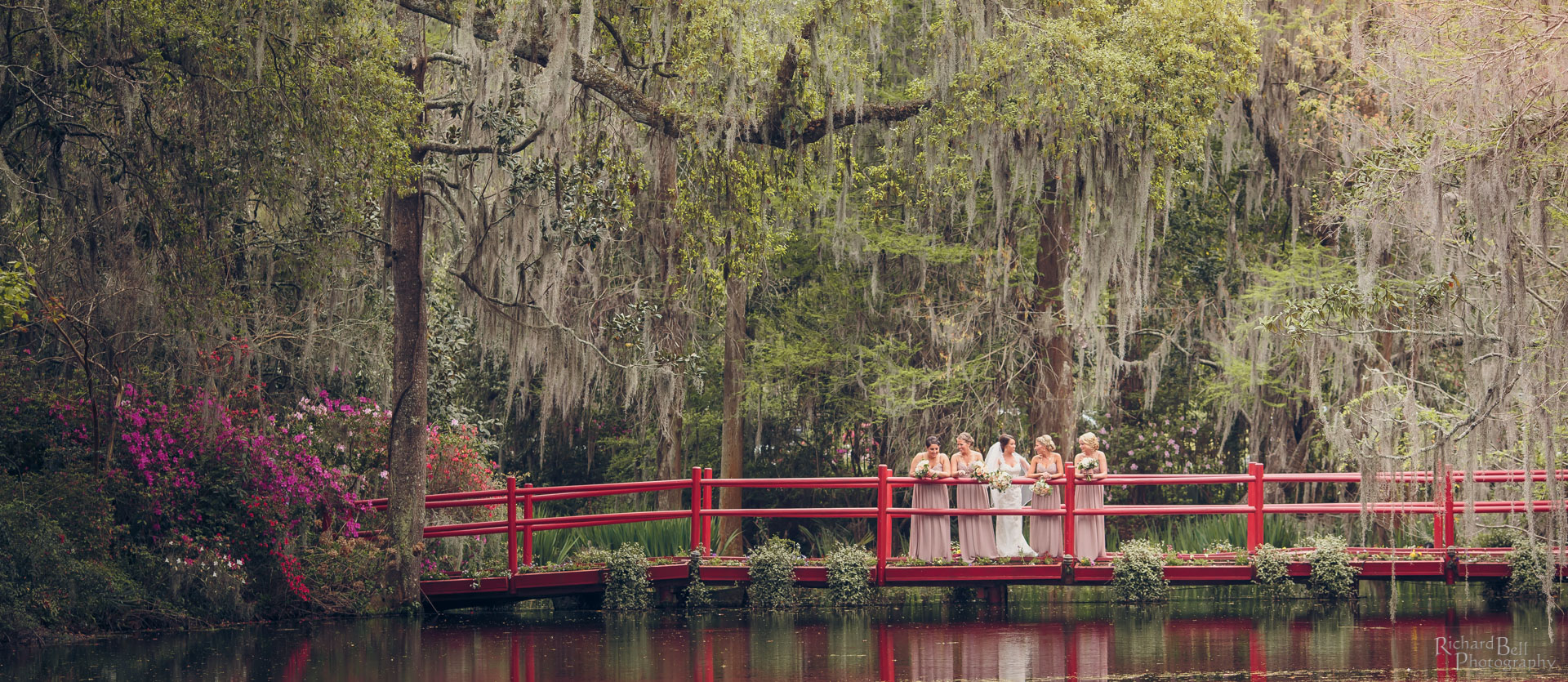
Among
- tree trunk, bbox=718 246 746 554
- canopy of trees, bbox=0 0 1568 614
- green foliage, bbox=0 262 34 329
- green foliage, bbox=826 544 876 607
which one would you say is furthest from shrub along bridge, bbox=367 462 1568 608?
green foliage, bbox=0 262 34 329

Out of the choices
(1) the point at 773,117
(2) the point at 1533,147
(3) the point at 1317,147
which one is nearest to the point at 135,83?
(1) the point at 773,117

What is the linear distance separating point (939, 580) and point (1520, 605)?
6.10m

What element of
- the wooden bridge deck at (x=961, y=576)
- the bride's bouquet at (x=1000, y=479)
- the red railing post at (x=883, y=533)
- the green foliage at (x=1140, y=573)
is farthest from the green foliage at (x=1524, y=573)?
the red railing post at (x=883, y=533)

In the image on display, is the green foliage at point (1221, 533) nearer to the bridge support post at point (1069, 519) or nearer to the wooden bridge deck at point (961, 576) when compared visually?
the wooden bridge deck at point (961, 576)

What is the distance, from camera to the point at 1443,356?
788 inches

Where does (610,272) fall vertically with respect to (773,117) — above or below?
below

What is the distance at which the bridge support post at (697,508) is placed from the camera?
14922mm

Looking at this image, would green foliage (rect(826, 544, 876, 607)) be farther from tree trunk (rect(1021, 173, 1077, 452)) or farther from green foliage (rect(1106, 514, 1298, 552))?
tree trunk (rect(1021, 173, 1077, 452))

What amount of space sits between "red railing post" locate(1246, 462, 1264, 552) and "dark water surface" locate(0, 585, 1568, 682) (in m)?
0.74

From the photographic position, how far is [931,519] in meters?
15.2

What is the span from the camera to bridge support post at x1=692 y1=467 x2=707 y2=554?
1492 centimetres

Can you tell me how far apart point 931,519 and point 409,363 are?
228 inches

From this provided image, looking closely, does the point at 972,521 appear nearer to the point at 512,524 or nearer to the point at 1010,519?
the point at 1010,519

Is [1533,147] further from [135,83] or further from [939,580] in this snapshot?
[135,83]
